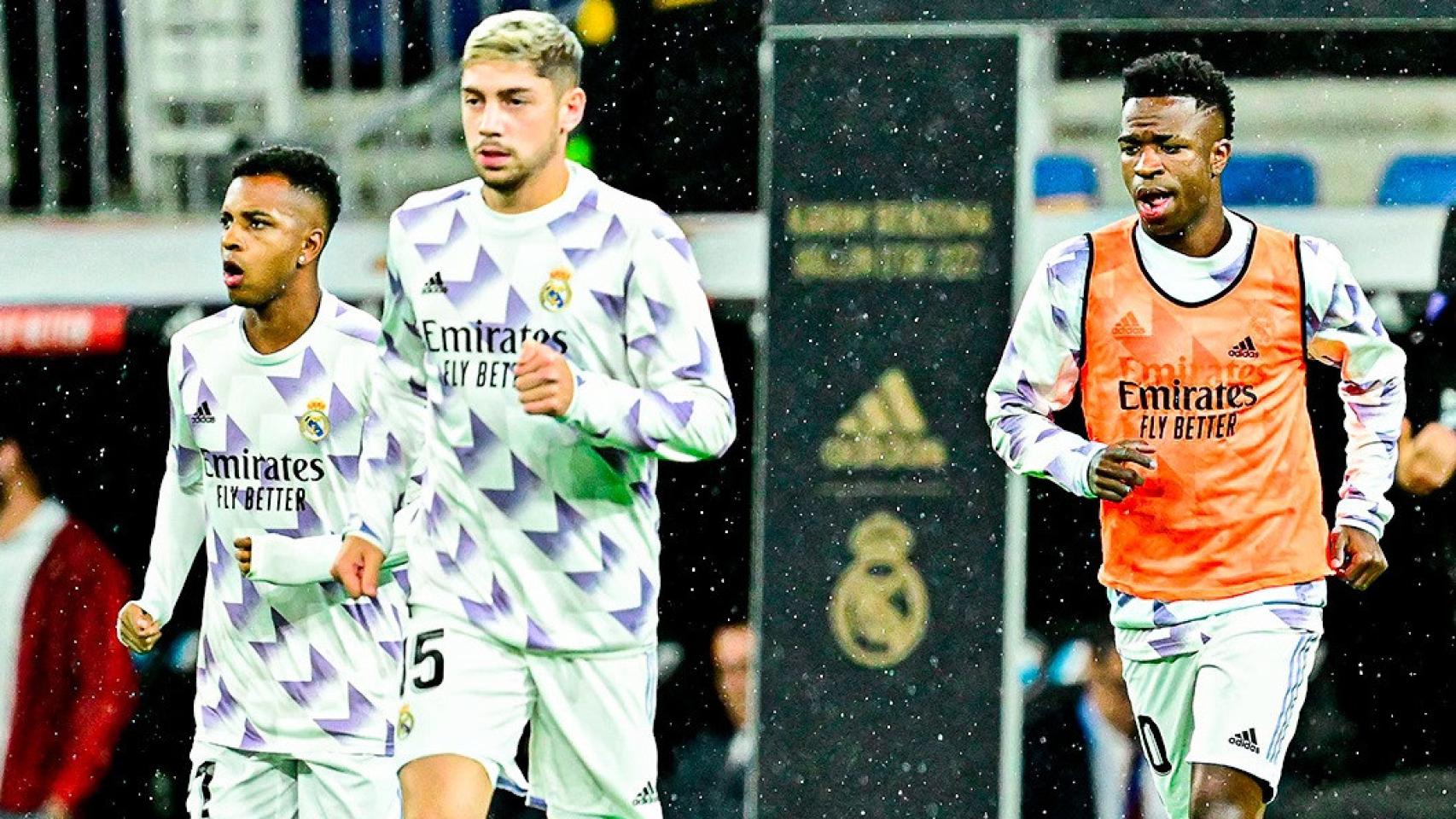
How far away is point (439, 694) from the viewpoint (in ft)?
13.0

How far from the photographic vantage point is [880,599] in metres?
5.57

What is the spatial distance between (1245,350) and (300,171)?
1.78 m

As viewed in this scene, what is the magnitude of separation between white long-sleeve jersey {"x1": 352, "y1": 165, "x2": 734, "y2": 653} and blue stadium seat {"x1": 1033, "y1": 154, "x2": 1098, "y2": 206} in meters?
1.60

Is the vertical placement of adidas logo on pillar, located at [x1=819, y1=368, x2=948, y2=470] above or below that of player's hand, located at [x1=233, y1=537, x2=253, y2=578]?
above

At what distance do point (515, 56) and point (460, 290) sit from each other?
0.39 metres

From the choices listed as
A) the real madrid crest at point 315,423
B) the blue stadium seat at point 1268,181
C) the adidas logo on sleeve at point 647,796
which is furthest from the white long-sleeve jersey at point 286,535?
the blue stadium seat at point 1268,181

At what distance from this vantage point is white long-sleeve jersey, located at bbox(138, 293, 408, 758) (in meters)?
4.54

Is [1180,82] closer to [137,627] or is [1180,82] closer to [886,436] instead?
[886,436]

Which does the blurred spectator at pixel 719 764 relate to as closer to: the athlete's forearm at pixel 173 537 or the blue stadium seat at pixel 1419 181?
the athlete's forearm at pixel 173 537

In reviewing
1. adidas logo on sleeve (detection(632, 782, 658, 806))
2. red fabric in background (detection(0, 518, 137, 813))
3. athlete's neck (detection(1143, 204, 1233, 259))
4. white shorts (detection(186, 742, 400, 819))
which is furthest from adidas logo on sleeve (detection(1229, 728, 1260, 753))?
red fabric in background (detection(0, 518, 137, 813))

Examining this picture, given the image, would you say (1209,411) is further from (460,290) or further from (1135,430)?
(460,290)

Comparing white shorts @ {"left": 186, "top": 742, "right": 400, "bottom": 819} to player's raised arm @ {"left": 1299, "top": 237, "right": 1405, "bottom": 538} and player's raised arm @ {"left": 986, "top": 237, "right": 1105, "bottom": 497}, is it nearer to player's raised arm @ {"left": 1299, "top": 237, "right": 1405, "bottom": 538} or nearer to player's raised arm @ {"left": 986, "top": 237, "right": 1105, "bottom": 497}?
player's raised arm @ {"left": 986, "top": 237, "right": 1105, "bottom": 497}

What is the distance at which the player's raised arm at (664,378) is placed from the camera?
152 inches

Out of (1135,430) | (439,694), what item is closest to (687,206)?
(1135,430)
